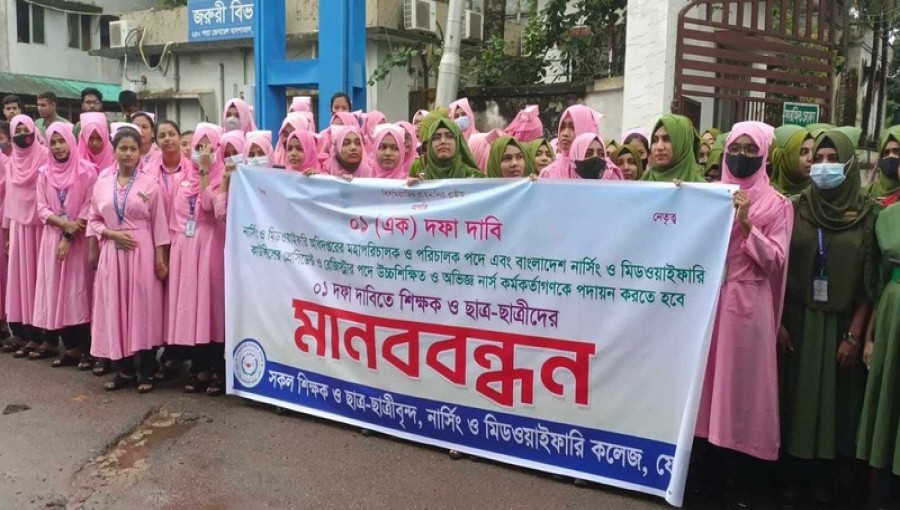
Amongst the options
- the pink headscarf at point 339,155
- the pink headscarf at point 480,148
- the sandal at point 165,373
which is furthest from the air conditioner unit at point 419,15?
the sandal at point 165,373

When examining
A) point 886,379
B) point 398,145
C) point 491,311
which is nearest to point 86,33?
point 398,145

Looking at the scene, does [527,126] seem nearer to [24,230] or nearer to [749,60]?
[749,60]

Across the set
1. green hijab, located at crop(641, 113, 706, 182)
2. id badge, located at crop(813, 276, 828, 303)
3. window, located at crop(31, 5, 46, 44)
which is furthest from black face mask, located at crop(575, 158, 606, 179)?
window, located at crop(31, 5, 46, 44)

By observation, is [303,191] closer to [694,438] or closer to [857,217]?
[694,438]

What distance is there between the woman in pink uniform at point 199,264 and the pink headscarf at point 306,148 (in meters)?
0.47

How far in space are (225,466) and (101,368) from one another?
201 cm

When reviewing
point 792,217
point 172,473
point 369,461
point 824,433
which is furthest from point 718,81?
point 172,473

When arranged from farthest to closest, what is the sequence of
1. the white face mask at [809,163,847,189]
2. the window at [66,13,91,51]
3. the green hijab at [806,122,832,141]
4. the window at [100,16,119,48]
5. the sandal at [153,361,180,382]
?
the window at [100,16,119,48], the window at [66,13,91,51], the sandal at [153,361,180,382], the green hijab at [806,122,832,141], the white face mask at [809,163,847,189]

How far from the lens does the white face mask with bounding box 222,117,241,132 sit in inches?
246

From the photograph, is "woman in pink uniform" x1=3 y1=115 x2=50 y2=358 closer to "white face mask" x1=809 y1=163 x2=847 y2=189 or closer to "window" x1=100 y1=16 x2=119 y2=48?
"white face mask" x1=809 y1=163 x2=847 y2=189

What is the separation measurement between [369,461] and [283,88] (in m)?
5.37

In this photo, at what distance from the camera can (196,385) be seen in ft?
17.0

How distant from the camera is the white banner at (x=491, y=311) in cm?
345

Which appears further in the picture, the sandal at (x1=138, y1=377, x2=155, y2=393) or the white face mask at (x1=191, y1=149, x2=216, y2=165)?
the sandal at (x1=138, y1=377, x2=155, y2=393)
